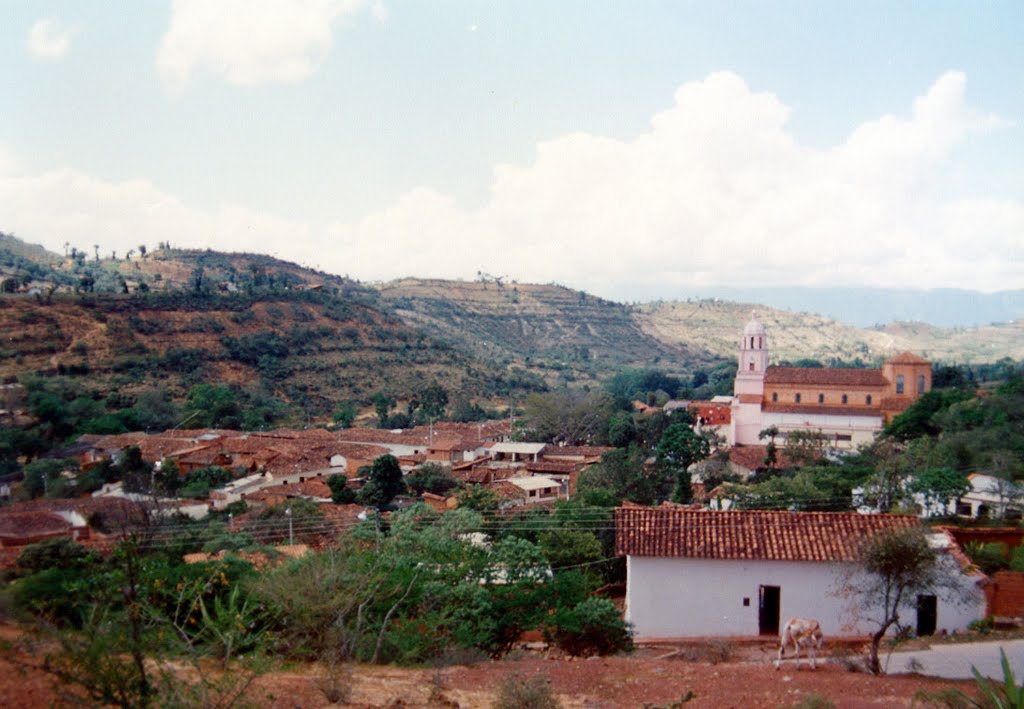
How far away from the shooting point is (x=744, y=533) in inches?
544

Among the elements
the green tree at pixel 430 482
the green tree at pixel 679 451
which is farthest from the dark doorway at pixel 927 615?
the green tree at pixel 430 482

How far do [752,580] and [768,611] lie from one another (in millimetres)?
679

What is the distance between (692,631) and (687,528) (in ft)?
5.86

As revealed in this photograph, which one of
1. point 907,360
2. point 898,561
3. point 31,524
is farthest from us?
point 907,360

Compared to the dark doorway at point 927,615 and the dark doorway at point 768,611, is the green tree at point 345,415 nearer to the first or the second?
the dark doorway at point 768,611

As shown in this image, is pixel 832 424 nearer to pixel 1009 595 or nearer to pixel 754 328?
pixel 754 328

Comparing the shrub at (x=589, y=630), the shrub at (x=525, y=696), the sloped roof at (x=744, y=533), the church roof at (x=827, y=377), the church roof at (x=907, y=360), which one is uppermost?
the church roof at (x=907, y=360)

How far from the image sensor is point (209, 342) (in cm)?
5356

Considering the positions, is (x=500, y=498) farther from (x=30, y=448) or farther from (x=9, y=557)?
(x=30, y=448)

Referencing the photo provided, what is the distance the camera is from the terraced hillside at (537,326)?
311 ft

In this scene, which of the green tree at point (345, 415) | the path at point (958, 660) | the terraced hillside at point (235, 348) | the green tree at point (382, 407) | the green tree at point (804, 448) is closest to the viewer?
the path at point (958, 660)

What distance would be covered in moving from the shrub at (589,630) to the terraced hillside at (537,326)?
7346cm

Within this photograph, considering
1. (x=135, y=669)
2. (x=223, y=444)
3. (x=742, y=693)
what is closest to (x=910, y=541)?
(x=742, y=693)

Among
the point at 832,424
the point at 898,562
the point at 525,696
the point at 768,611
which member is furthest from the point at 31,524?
the point at 832,424
